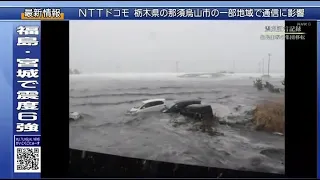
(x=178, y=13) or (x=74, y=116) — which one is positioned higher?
(x=178, y=13)

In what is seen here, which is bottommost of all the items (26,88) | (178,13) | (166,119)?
(166,119)

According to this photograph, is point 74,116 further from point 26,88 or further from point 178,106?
point 178,106

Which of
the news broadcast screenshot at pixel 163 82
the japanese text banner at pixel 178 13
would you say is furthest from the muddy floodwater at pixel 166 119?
the japanese text banner at pixel 178 13

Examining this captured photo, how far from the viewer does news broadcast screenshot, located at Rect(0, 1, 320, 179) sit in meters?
2.94

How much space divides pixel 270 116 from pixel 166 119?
31.0 inches

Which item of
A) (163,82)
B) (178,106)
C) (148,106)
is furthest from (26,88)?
(178,106)

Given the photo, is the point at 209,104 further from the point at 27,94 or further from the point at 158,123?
the point at 27,94

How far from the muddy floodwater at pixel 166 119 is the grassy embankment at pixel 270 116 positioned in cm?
5

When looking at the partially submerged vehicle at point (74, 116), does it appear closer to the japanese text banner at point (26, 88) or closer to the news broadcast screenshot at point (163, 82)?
the news broadcast screenshot at point (163, 82)

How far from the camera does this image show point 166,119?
2.98 meters

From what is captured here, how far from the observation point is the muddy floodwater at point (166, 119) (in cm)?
296

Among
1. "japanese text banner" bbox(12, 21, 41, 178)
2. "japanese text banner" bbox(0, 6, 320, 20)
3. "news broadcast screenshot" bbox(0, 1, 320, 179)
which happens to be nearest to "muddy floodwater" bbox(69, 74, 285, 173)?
"news broadcast screenshot" bbox(0, 1, 320, 179)
